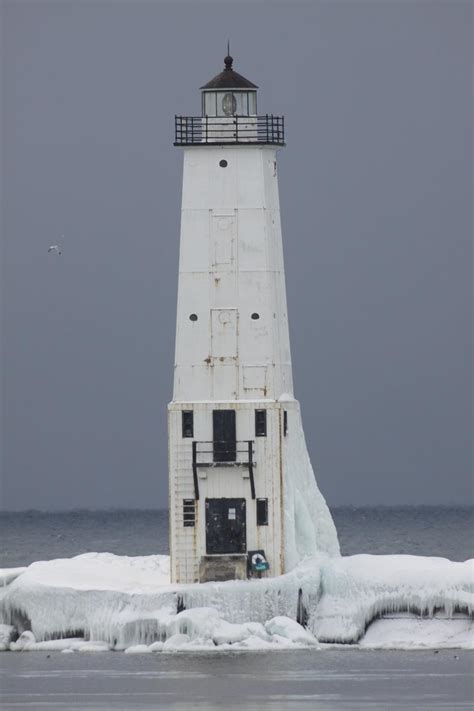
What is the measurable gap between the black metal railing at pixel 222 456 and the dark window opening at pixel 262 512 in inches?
10.0

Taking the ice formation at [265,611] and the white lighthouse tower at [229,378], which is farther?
the white lighthouse tower at [229,378]

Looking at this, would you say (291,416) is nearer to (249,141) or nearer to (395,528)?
(249,141)

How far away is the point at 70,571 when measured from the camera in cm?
6288

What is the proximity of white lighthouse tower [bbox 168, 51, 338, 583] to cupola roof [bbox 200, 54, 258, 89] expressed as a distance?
75 cm

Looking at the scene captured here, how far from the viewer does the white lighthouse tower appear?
6200 centimetres

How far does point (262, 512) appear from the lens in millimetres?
62125

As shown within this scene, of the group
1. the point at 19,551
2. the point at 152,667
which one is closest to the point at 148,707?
the point at 152,667

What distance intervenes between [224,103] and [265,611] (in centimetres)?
1206

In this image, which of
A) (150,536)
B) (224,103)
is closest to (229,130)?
(224,103)

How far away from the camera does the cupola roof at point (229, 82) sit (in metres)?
63.1

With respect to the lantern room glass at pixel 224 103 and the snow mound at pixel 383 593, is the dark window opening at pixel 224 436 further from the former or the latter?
the lantern room glass at pixel 224 103

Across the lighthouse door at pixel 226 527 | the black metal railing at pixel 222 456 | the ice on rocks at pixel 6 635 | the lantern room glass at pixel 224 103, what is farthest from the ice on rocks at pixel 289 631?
the lantern room glass at pixel 224 103

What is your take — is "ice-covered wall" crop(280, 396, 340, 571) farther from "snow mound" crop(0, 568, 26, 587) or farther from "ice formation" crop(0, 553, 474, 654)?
"snow mound" crop(0, 568, 26, 587)

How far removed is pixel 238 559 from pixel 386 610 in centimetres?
382
